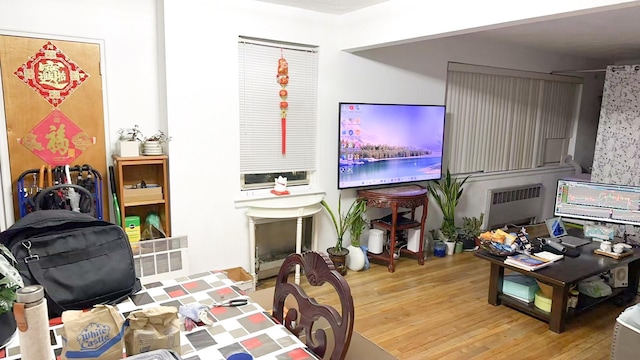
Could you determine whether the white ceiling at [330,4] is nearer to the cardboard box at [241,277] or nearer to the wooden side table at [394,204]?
the wooden side table at [394,204]

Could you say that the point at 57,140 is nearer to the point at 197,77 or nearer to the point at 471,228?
the point at 197,77

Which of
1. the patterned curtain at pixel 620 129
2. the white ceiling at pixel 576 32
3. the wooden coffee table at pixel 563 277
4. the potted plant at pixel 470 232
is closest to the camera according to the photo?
the wooden coffee table at pixel 563 277

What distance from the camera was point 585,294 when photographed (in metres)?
3.31

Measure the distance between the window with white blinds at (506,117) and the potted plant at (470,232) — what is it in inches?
24.9

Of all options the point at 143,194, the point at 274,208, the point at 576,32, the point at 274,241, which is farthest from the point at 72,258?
the point at 576,32

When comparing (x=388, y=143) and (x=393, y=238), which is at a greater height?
(x=388, y=143)

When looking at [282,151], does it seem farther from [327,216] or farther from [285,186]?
[327,216]

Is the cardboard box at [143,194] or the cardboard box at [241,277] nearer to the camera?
the cardboard box at [143,194]

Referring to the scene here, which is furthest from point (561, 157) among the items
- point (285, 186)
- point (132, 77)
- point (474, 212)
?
point (132, 77)

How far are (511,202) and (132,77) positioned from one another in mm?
4732

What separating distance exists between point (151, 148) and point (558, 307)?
10.3ft

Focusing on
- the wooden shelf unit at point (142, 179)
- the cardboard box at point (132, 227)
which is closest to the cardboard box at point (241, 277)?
the wooden shelf unit at point (142, 179)

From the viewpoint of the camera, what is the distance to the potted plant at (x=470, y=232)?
15.7 ft

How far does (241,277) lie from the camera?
10.7 feet
